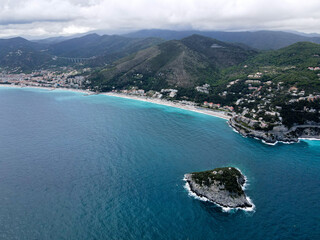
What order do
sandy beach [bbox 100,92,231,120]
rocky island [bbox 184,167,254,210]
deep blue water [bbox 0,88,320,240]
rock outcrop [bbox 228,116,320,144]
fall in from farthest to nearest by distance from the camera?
sandy beach [bbox 100,92,231,120]
rock outcrop [bbox 228,116,320,144]
rocky island [bbox 184,167,254,210]
deep blue water [bbox 0,88,320,240]

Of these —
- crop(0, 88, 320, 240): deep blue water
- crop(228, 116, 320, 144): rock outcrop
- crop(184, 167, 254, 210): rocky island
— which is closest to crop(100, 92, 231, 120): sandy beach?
crop(0, 88, 320, 240): deep blue water

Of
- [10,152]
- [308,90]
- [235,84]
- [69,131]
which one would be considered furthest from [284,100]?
[10,152]

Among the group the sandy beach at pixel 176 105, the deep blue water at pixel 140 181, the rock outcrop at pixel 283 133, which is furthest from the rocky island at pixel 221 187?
the sandy beach at pixel 176 105

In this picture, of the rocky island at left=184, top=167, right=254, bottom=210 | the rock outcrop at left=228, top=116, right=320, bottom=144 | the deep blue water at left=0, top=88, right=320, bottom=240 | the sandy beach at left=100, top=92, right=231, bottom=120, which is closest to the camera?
the deep blue water at left=0, top=88, right=320, bottom=240

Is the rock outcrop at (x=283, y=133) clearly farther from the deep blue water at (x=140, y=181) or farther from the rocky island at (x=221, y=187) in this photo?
the rocky island at (x=221, y=187)

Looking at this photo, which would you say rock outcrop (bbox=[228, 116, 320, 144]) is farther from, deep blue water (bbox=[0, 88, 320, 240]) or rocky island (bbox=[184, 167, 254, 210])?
rocky island (bbox=[184, 167, 254, 210])

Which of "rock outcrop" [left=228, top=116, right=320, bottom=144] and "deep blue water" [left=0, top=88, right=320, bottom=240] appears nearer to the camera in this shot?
"deep blue water" [left=0, top=88, right=320, bottom=240]

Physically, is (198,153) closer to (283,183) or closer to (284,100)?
(283,183)
